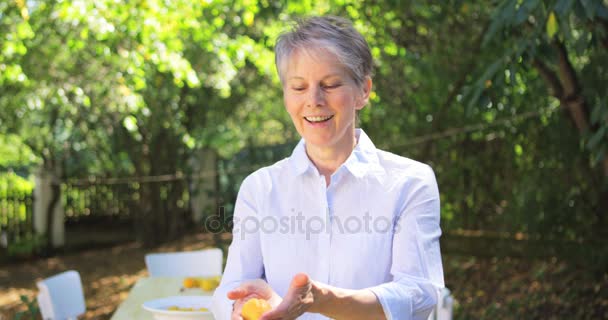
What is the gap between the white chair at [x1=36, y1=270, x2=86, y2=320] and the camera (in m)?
3.38

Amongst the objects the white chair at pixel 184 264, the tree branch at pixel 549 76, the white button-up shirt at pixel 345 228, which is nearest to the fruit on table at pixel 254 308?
the white button-up shirt at pixel 345 228

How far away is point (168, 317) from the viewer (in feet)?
8.50

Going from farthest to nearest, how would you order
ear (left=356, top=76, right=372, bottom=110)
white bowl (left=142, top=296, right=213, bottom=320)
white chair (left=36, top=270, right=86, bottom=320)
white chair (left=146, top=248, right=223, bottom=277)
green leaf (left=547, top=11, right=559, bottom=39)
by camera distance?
white chair (left=146, top=248, right=223, bottom=277), white chair (left=36, top=270, right=86, bottom=320), green leaf (left=547, top=11, right=559, bottom=39), white bowl (left=142, top=296, right=213, bottom=320), ear (left=356, top=76, right=372, bottom=110)

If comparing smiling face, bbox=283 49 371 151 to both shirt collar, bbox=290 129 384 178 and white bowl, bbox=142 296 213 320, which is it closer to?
shirt collar, bbox=290 129 384 178

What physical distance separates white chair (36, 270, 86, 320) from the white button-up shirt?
1837 millimetres

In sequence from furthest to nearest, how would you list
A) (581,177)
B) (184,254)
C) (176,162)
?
1. (176,162)
2. (581,177)
3. (184,254)

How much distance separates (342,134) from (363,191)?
13 centimetres

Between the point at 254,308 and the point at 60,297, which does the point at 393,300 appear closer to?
the point at 254,308

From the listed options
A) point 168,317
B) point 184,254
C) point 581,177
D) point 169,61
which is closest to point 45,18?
point 169,61

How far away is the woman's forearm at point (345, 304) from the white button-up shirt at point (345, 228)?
0.07m

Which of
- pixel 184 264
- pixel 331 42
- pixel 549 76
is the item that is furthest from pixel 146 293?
pixel 549 76

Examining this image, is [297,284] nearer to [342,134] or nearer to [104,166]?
[342,134]

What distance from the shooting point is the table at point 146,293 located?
293 centimetres

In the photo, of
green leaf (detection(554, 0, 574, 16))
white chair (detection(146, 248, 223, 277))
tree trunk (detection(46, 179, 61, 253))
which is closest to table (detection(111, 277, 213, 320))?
white chair (detection(146, 248, 223, 277))
